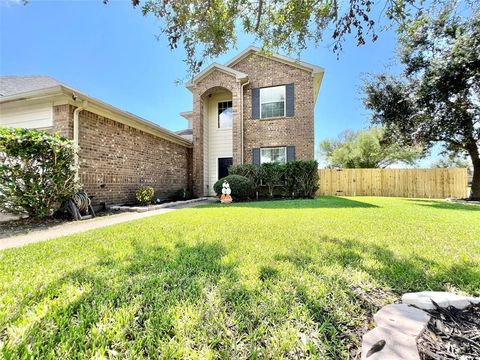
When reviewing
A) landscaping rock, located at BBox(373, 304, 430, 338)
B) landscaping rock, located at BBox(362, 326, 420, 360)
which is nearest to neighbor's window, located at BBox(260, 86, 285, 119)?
landscaping rock, located at BBox(373, 304, 430, 338)

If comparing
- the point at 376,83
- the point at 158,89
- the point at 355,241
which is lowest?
the point at 355,241

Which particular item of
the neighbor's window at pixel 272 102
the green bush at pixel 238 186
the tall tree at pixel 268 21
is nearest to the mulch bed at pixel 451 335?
the tall tree at pixel 268 21

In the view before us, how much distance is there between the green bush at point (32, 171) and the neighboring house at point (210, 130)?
1.53 m

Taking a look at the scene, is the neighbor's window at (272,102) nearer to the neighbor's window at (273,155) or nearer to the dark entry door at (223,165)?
the neighbor's window at (273,155)

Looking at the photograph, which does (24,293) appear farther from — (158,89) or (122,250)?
(158,89)

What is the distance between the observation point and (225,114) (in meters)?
12.8

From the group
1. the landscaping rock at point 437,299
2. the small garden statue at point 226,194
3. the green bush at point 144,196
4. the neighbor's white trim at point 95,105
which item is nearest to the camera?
the landscaping rock at point 437,299

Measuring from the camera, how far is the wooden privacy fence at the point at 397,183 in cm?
1309

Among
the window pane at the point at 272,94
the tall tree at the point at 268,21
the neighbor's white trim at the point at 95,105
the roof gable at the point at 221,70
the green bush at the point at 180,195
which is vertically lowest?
the green bush at the point at 180,195

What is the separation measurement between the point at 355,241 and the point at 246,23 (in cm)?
534

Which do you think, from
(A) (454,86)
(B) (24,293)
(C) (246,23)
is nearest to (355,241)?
(B) (24,293)

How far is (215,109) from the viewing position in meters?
13.0

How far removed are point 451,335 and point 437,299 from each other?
0.37m

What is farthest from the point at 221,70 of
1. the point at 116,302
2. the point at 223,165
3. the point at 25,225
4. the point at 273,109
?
the point at 116,302
